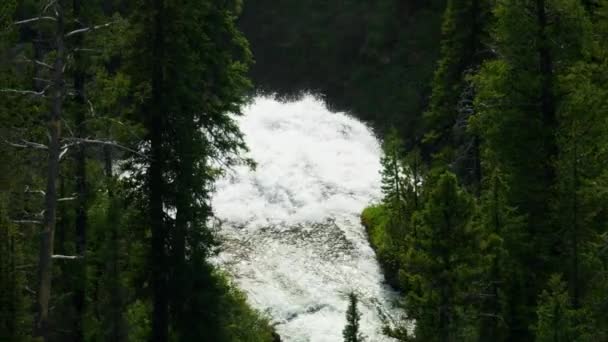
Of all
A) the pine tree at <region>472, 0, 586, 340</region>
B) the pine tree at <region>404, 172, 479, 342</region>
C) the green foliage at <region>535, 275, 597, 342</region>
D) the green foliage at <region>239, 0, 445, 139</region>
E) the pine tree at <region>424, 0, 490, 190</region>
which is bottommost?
the green foliage at <region>535, 275, 597, 342</region>

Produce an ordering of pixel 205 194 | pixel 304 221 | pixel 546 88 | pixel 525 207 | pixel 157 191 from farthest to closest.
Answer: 1. pixel 304 221
2. pixel 205 194
3. pixel 525 207
4. pixel 157 191
5. pixel 546 88

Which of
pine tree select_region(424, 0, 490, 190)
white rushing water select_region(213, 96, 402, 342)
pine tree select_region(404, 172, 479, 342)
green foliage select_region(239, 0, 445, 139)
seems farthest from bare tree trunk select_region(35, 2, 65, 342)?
green foliage select_region(239, 0, 445, 139)

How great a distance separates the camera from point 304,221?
40406mm

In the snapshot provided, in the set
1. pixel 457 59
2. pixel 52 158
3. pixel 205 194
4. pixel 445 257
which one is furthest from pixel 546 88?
pixel 52 158

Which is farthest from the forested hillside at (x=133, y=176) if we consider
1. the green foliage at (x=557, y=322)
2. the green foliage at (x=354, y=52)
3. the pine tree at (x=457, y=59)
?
the green foliage at (x=354, y=52)

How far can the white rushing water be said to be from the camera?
31.8 meters

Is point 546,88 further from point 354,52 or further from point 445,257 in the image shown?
point 354,52

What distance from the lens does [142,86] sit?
19.0 meters

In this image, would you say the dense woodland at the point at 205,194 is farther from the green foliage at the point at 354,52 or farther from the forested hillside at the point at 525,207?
the green foliage at the point at 354,52

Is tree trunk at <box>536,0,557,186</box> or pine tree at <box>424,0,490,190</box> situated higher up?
pine tree at <box>424,0,490,190</box>

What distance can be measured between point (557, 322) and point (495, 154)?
18.7 ft

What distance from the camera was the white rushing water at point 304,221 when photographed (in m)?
31.8

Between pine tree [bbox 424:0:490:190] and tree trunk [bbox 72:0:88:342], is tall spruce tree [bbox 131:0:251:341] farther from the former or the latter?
pine tree [bbox 424:0:490:190]

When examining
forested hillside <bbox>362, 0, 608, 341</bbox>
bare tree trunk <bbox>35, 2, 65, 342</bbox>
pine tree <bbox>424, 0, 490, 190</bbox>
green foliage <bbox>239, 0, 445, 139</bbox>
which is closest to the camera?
bare tree trunk <bbox>35, 2, 65, 342</bbox>
